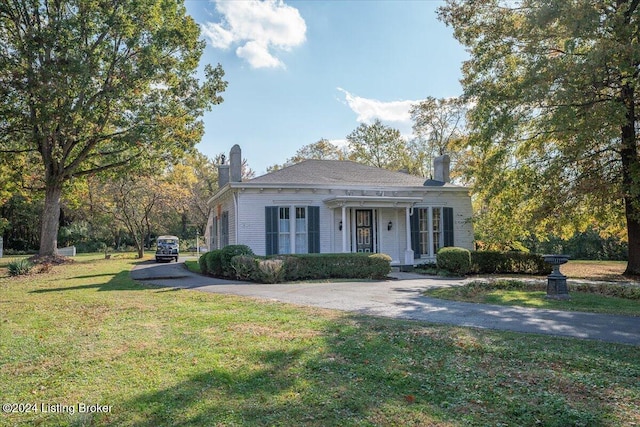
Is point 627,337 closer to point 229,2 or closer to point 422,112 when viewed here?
point 229,2

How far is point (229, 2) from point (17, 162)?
54.0 ft

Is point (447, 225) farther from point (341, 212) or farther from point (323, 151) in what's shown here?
point (323, 151)

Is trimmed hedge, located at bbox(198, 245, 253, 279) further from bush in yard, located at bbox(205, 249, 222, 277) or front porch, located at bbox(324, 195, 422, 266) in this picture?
front porch, located at bbox(324, 195, 422, 266)

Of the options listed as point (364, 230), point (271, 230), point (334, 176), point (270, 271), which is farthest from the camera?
point (334, 176)

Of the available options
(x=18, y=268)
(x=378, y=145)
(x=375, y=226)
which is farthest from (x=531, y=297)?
(x=378, y=145)

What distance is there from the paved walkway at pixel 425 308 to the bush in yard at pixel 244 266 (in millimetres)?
713

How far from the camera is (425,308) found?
8148mm

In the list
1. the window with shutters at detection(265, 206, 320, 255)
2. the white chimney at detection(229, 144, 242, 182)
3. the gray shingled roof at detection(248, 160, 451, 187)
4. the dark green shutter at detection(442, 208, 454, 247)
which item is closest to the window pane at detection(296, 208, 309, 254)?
the window with shutters at detection(265, 206, 320, 255)

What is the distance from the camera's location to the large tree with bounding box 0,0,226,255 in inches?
624

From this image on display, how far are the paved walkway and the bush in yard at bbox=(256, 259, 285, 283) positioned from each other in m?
0.55

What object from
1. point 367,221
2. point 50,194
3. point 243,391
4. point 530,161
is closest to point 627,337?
point 243,391

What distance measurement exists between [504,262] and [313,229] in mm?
7593

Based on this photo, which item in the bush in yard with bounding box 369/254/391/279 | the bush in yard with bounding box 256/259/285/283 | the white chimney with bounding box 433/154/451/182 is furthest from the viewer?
the white chimney with bounding box 433/154/451/182

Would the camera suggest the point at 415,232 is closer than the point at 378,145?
Yes
